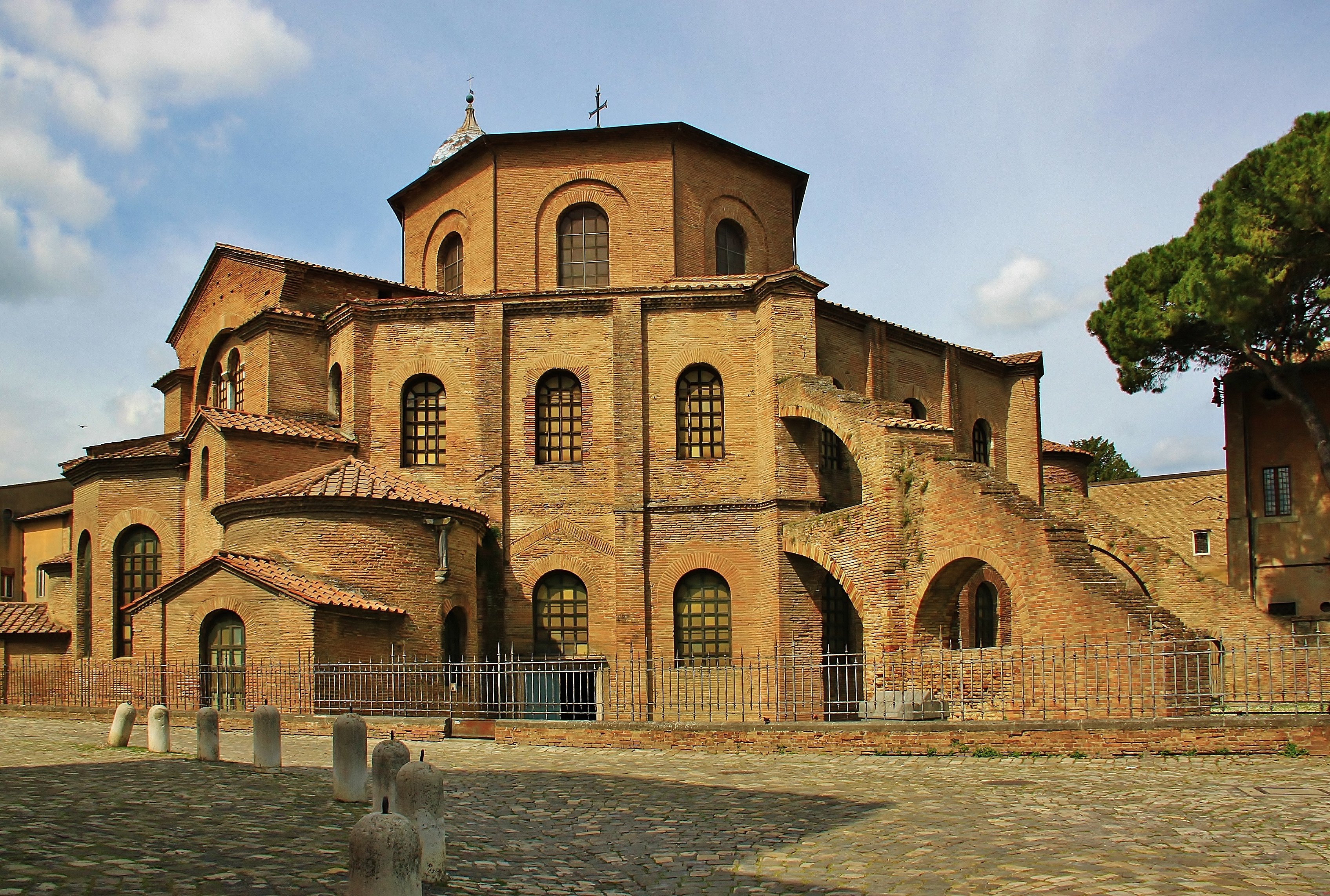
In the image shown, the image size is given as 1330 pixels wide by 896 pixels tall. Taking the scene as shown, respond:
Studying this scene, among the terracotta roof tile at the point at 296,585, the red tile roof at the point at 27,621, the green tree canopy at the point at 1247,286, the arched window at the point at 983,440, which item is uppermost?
the green tree canopy at the point at 1247,286

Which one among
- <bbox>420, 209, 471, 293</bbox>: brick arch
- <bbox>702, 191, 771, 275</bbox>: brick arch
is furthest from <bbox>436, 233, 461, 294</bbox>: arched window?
<bbox>702, 191, 771, 275</bbox>: brick arch

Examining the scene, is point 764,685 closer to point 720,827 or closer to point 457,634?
point 457,634

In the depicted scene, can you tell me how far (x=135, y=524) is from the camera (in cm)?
2339

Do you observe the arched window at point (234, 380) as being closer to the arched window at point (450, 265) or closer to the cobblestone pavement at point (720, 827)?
the arched window at point (450, 265)

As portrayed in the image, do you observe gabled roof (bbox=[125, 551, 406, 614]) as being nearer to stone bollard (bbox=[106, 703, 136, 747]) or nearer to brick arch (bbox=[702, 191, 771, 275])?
stone bollard (bbox=[106, 703, 136, 747])

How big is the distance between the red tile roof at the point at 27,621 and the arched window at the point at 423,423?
8406 millimetres

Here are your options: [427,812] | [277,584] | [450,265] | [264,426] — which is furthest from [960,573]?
[450,265]

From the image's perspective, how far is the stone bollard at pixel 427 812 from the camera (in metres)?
7.17

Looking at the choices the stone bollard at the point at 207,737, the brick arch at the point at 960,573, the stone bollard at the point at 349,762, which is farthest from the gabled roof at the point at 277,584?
the brick arch at the point at 960,573

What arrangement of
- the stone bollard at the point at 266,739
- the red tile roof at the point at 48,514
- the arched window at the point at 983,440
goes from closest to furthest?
1. the stone bollard at the point at 266,739
2. the arched window at the point at 983,440
3. the red tile roof at the point at 48,514

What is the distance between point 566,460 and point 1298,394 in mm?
16899

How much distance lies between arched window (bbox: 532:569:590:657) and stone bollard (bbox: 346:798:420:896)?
16.1 m

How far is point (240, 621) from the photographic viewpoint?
18312 mm

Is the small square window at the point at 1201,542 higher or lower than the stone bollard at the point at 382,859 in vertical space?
higher
